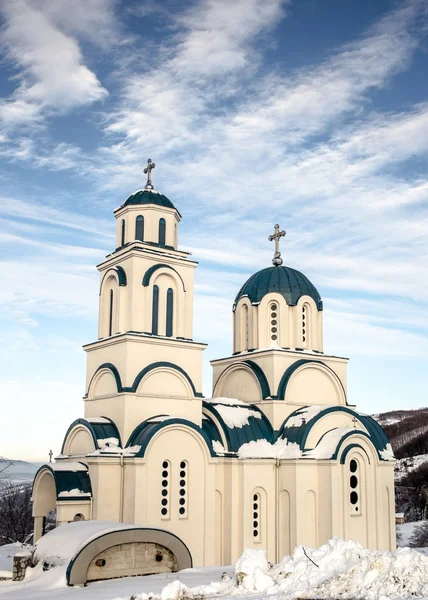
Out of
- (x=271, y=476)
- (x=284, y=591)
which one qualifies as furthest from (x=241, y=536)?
(x=284, y=591)

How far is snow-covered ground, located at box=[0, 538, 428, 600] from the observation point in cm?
836

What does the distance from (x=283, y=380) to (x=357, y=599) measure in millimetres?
12854

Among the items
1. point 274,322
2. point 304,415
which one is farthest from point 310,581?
point 274,322

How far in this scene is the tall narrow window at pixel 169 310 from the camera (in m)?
19.5

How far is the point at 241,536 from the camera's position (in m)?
18.3

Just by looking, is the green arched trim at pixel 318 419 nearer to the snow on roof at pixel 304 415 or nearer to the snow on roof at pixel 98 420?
the snow on roof at pixel 304 415

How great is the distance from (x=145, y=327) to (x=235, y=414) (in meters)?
3.85

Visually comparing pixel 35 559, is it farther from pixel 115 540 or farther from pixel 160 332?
pixel 160 332

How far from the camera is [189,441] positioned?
58.8 feet

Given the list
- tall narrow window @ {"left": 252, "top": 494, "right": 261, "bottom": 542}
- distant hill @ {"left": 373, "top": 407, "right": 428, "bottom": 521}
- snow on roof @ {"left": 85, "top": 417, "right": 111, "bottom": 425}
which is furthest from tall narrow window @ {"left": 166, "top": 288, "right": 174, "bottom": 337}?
distant hill @ {"left": 373, "top": 407, "right": 428, "bottom": 521}

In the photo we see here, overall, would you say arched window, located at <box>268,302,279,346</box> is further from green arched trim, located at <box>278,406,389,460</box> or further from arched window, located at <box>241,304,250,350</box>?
green arched trim, located at <box>278,406,389,460</box>

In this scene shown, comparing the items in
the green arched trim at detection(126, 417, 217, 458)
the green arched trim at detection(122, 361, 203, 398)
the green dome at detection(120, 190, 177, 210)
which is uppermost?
the green dome at detection(120, 190, 177, 210)

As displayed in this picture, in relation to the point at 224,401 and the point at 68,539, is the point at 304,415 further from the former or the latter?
the point at 68,539

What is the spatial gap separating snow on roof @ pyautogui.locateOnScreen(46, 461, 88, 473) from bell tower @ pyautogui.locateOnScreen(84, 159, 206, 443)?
1.29 m
